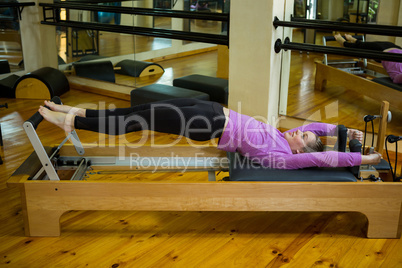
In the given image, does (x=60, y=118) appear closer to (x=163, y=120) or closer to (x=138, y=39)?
(x=163, y=120)

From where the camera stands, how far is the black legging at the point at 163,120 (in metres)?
2.21

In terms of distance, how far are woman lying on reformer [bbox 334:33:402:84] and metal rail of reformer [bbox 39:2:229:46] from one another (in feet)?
2.91

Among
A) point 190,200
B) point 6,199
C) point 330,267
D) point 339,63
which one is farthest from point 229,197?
point 339,63

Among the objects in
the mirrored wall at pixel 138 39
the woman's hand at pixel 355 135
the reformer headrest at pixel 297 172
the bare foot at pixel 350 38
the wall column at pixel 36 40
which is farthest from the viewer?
the wall column at pixel 36 40

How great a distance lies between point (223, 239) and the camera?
2.14 metres

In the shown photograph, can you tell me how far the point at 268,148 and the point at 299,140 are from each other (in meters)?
0.22

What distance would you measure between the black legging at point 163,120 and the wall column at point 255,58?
41.6 inches

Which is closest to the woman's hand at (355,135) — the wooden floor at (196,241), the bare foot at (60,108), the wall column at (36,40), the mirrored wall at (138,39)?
the wooden floor at (196,241)

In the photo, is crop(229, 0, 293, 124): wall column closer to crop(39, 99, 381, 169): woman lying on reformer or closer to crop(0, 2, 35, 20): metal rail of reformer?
crop(39, 99, 381, 169): woman lying on reformer

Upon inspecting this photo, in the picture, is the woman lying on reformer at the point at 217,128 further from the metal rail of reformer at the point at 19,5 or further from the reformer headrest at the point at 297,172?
the metal rail of reformer at the point at 19,5

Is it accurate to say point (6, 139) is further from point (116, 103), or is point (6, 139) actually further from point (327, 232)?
point (327, 232)

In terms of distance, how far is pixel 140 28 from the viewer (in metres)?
4.13

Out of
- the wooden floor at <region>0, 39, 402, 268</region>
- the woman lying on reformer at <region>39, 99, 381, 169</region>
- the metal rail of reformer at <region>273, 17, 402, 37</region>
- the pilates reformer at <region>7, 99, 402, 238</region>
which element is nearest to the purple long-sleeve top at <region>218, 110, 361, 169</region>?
the woman lying on reformer at <region>39, 99, 381, 169</region>

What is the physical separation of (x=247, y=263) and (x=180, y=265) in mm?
297
